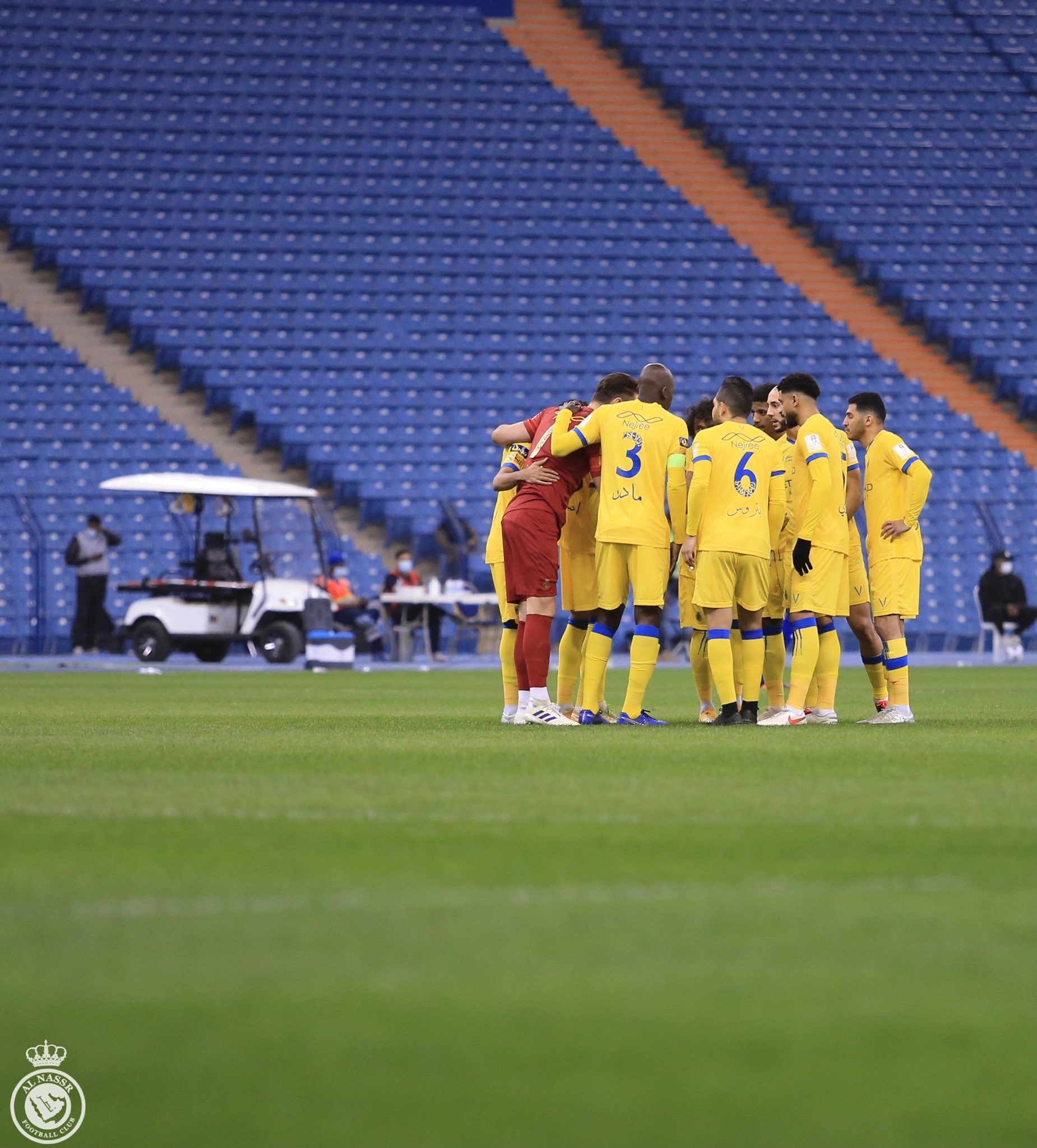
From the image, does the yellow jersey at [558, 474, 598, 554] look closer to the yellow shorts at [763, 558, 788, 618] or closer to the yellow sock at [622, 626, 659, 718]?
the yellow sock at [622, 626, 659, 718]

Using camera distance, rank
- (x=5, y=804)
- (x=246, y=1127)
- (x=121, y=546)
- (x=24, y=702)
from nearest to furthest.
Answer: (x=246, y=1127) → (x=5, y=804) → (x=24, y=702) → (x=121, y=546)

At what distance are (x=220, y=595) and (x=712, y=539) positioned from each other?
13.1 meters

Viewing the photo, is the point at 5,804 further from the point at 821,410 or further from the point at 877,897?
the point at 821,410

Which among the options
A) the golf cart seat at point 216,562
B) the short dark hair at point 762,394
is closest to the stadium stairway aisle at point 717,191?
the golf cart seat at point 216,562

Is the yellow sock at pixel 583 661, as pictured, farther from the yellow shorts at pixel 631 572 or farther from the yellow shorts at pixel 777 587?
the yellow shorts at pixel 777 587

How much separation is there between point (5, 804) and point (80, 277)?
22.7m

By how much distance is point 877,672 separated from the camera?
10.8 m

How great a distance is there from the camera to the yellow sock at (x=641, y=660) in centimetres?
952

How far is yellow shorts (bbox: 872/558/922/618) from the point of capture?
9.77m

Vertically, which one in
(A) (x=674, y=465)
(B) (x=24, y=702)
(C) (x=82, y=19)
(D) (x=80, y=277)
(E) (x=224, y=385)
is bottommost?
(B) (x=24, y=702)

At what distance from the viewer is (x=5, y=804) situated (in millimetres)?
5605

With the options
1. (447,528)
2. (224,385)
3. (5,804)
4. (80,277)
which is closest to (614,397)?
(5,804)

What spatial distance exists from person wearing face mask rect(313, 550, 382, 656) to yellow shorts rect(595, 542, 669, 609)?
12309 mm

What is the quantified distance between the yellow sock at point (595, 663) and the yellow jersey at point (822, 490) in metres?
1.26
